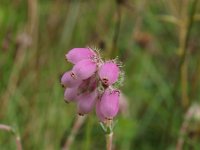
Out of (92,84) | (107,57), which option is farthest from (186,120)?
(92,84)

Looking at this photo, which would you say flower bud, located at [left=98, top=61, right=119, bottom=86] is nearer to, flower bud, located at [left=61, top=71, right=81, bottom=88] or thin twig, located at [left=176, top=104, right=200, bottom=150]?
flower bud, located at [left=61, top=71, right=81, bottom=88]

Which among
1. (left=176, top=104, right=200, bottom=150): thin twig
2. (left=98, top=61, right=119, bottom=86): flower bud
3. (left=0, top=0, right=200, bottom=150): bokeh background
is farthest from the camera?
(left=0, top=0, right=200, bottom=150): bokeh background

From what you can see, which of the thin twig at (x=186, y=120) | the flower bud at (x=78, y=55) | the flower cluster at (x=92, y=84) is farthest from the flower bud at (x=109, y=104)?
the thin twig at (x=186, y=120)

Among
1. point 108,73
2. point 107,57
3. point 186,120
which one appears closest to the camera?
point 108,73

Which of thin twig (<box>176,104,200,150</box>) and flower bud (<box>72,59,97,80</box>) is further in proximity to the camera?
thin twig (<box>176,104,200,150</box>)

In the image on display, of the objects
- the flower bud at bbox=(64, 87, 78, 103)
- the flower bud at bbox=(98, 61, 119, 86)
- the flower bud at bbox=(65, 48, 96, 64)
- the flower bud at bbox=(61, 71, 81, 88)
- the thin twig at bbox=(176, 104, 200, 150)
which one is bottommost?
the thin twig at bbox=(176, 104, 200, 150)

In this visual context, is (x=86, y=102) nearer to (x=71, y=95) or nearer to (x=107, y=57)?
(x=71, y=95)

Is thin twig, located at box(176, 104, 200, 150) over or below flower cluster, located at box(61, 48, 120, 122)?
below

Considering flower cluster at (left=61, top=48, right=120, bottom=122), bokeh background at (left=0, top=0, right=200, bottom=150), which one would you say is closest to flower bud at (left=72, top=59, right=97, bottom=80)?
flower cluster at (left=61, top=48, right=120, bottom=122)

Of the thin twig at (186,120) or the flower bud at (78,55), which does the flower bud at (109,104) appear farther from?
the thin twig at (186,120)
